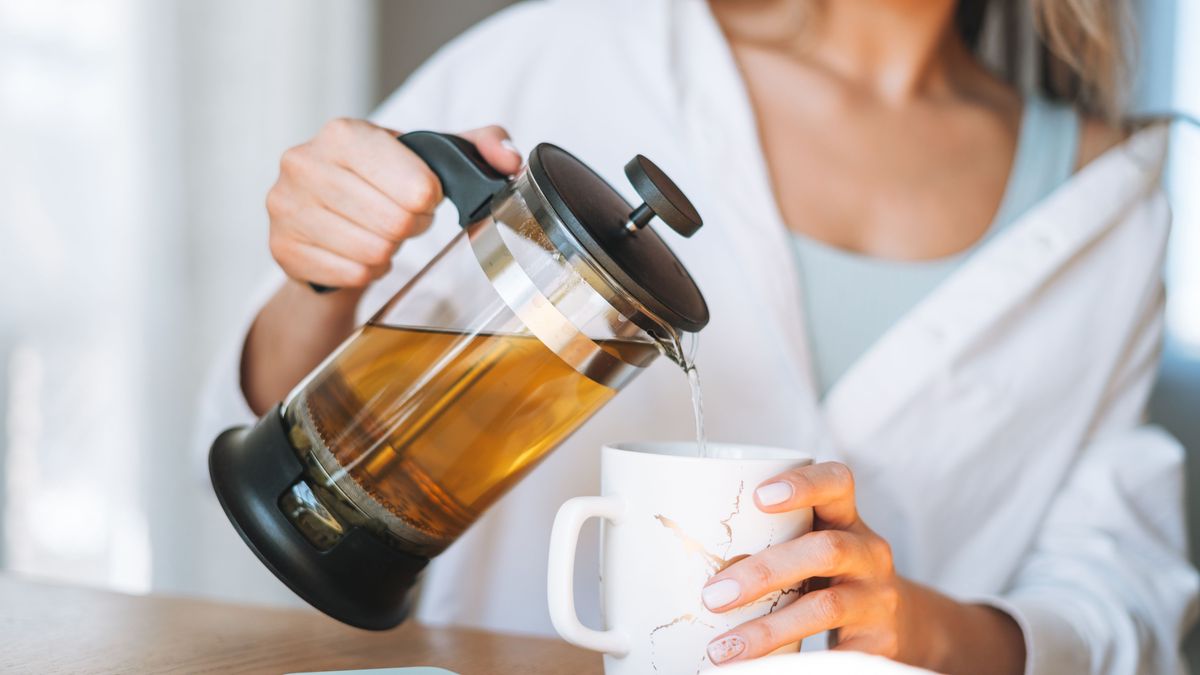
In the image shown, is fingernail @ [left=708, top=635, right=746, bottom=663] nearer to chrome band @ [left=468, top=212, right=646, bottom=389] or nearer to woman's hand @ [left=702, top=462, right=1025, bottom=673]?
woman's hand @ [left=702, top=462, right=1025, bottom=673]

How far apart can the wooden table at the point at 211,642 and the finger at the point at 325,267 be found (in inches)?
9.4

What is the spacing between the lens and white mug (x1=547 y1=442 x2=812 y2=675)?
0.55 metres

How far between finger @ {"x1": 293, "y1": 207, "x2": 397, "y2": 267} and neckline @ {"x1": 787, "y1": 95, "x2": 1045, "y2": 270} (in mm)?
547

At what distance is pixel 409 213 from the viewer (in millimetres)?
663

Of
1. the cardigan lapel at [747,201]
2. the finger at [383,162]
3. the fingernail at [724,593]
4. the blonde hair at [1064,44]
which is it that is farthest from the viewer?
the blonde hair at [1064,44]

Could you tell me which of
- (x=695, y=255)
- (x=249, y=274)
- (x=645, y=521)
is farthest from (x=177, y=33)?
(x=645, y=521)

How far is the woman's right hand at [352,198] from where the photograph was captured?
0.66 meters

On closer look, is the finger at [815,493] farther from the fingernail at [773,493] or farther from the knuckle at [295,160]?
the knuckle at [295,160]

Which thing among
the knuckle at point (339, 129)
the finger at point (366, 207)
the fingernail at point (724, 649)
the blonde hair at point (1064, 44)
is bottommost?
the fingernail at point (724, 649)

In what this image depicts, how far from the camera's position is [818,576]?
0.60 meters

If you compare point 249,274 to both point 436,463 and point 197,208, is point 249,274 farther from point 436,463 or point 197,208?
point 436,463

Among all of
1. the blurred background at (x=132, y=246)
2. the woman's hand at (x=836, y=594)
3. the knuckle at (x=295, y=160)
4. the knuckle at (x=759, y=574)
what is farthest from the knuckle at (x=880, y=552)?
the blurred background at (x=132, y=246)

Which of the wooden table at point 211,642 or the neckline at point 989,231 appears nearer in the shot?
the wooden table at point 211,642

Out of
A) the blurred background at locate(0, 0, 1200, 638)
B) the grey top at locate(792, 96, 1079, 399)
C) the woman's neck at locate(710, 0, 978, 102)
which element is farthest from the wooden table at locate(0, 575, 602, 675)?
the woman's neck at locate(710, 0, 978, 102)
